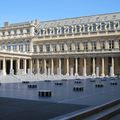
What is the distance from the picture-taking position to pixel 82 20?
3194 inches

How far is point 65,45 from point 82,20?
26.7 ft

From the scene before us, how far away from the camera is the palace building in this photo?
73.1 m

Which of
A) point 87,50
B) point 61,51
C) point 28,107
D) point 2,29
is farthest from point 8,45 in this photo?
point 28,107

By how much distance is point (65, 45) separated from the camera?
80375 millimetres

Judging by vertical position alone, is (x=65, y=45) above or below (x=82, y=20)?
below

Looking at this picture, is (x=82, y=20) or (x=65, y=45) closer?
(x=65, y=45)

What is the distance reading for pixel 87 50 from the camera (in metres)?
75.2

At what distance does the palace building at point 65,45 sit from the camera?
73.1m

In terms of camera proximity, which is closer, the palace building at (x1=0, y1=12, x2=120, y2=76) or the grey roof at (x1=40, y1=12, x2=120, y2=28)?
the palace building at (x1=0, y1=12, x2=120, y2=76)

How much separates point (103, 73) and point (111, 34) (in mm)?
9469

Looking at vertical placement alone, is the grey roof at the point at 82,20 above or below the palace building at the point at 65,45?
above

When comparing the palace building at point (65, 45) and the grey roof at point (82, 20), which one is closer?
the palace building at point (65, 45)

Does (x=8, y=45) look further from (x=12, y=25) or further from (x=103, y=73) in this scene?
(x=103, y=73)

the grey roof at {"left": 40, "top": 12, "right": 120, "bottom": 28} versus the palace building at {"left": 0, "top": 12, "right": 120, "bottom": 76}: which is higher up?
the grey roof at {"left": 40, "top": 12, "right": 120, "bottom": 28}
